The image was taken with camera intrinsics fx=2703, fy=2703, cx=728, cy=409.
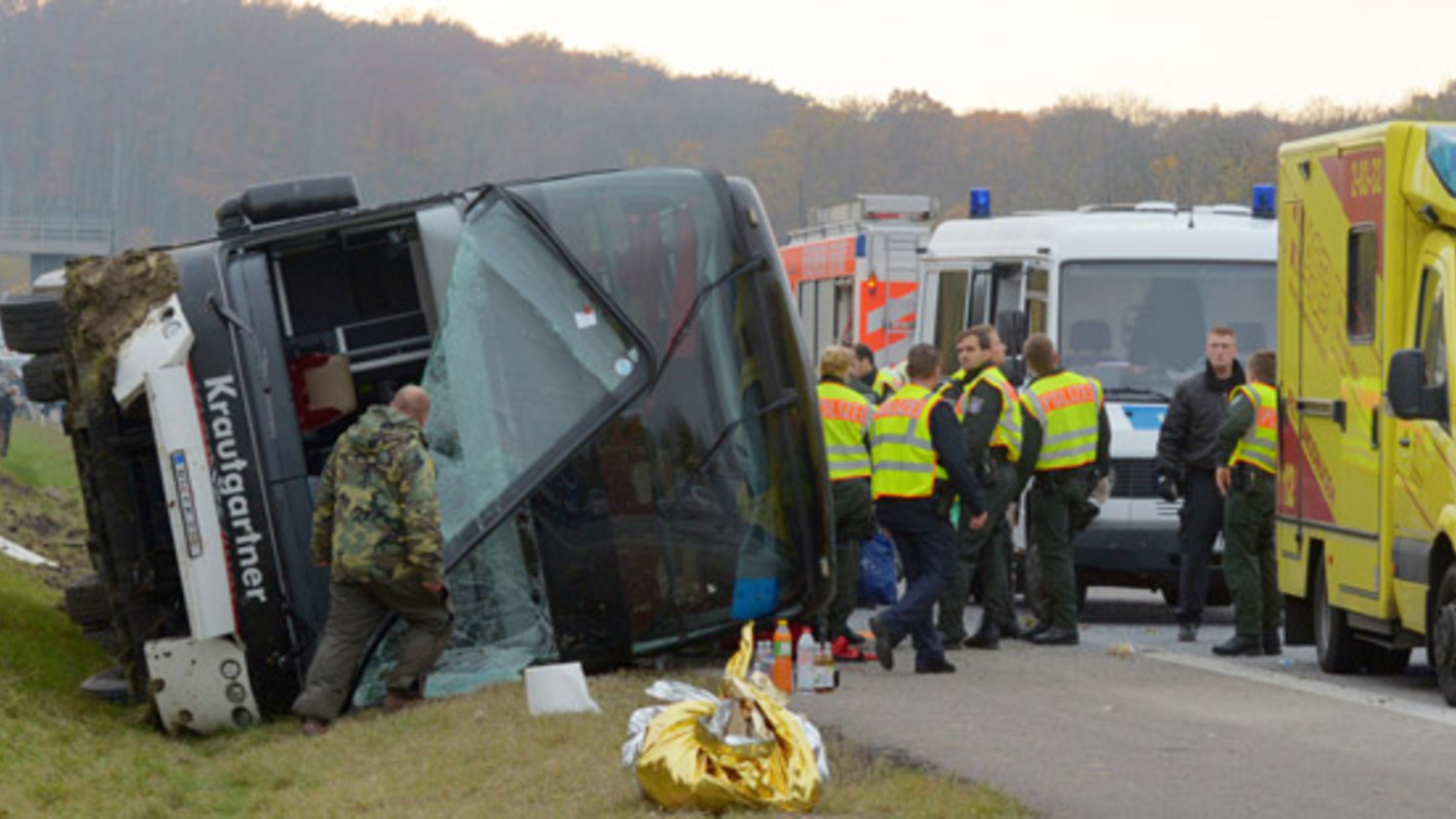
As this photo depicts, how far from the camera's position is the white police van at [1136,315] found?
18.1 metres

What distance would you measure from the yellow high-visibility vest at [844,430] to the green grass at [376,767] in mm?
2543

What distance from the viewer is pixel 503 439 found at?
12.8 metres

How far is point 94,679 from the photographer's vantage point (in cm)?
1368

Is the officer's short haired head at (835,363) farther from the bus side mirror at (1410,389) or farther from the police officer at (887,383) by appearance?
the bus side mirror at (1410,389)

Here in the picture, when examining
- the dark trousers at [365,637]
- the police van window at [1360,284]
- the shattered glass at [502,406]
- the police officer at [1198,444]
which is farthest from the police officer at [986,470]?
the dark trousers at [365,637]

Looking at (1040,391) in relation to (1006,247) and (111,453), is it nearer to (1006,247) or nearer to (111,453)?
(1006,247)

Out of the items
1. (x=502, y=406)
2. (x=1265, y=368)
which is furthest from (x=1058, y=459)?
(x=502, y=406)

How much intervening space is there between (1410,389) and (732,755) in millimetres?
4705

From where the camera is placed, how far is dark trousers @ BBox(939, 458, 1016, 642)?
15469 millimetres

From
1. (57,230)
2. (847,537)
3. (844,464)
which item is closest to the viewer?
(844,464)

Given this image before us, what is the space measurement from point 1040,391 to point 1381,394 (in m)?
2.86

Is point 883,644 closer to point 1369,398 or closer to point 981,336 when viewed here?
point 981,336

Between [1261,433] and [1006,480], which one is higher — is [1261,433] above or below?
above

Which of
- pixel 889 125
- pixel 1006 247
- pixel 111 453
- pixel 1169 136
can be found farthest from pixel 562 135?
pixel 111 453
